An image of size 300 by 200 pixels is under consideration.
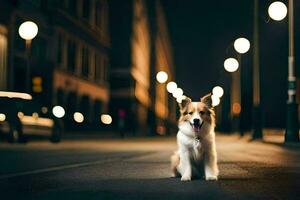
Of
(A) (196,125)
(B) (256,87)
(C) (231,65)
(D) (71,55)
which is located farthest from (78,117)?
(A) (196,125)

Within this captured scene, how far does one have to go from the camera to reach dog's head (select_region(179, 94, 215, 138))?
9383 mm

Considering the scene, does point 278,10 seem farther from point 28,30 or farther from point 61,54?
point 61,54

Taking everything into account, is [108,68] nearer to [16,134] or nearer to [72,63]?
[72,63]

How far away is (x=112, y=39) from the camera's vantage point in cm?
7731

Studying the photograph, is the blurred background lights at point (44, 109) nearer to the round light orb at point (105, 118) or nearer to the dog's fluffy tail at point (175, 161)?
the dog's fluffy tail at point (175, 161)

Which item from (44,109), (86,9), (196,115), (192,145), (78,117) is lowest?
(192,145)

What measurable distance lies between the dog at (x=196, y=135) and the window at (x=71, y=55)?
4429cm

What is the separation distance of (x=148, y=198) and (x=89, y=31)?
5290cm

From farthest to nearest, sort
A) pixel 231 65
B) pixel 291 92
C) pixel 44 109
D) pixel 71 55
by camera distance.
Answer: pixel 71 55 < pixel 231 65 < pixel 44 109 < pixel 291 92

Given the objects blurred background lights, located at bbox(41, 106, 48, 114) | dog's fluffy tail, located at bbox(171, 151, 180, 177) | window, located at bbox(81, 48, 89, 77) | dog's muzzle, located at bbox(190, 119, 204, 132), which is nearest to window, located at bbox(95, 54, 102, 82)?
window, located at bbox(81, 48, 89, 77)

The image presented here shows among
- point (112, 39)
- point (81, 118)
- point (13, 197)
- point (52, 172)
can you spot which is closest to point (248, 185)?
point (13, 197)

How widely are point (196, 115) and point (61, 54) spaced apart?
141ft

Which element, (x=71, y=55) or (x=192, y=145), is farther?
(x=71, y=55)

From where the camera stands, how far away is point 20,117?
82.8ft
